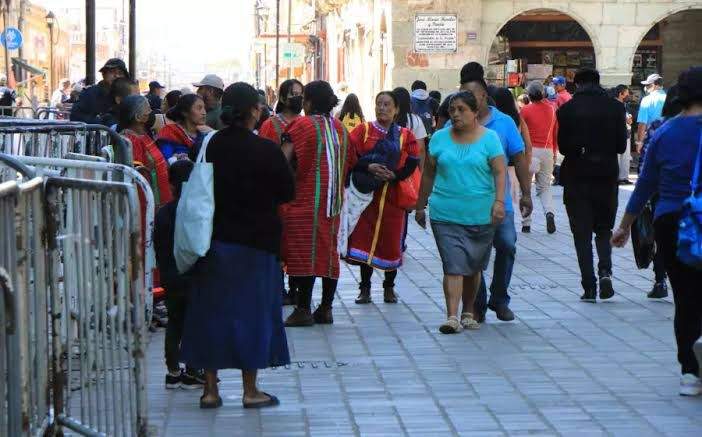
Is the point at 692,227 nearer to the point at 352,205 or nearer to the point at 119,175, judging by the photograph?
the point at 119,175

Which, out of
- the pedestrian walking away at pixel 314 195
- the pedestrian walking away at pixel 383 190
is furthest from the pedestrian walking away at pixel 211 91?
the pedestrian walking away at pixel 314 195

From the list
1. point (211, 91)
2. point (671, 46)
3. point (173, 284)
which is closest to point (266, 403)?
point (173, 284)

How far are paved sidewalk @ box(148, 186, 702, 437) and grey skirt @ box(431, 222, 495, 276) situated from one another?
18.1 inches

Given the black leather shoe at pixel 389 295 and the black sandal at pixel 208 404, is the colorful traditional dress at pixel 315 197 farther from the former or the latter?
the black sandal at pixel 208 404

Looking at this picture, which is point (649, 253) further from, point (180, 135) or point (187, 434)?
point (187, 434)

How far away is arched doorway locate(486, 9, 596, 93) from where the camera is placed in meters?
30.9

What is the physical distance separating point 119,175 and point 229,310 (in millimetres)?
1107

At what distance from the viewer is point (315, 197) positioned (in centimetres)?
988

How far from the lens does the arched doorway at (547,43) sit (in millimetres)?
30875

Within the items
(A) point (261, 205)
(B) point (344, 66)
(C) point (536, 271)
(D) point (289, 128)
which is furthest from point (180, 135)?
(B) point (344, 66)

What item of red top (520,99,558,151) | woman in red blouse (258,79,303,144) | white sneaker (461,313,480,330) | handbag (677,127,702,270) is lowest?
white sneaker (461,313,480,330)

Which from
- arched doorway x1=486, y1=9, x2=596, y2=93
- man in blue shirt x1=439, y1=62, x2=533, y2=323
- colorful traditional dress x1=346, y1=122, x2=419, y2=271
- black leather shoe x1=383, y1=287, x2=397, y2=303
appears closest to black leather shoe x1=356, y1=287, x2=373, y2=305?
black leather shoe x1=383, y1=287, x2=397, y2=303

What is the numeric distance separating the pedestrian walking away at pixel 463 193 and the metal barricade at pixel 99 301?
3.72 m

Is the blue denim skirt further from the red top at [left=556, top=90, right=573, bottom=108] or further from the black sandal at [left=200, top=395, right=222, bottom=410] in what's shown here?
the red top at [left=556, top=90, right=573, bottom=108]
